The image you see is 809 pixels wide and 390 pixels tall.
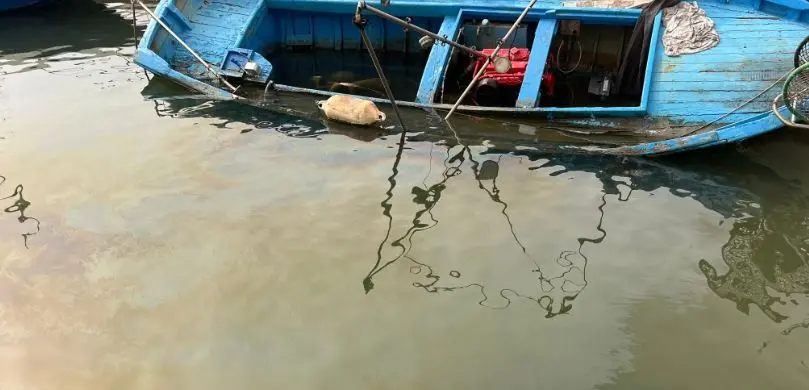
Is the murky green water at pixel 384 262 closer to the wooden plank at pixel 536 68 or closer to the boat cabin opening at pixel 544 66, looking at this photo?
the wooden plank at pixel 536 68

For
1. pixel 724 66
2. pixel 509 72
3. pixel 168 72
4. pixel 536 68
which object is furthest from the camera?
pixel 168 72

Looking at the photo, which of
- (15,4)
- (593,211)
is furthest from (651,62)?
(15,4)

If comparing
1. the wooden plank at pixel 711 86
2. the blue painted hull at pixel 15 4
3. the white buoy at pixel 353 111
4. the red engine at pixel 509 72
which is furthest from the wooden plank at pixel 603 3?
the blue painted hull at pixel 15 4

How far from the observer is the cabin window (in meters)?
7.53

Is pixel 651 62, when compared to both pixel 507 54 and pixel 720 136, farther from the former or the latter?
pixel 507 54

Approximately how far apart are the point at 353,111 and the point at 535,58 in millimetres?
2429

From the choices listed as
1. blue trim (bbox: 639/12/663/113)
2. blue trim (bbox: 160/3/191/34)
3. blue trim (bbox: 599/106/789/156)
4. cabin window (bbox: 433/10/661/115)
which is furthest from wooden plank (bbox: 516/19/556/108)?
blue trim (bbox: 160/3/191/34)

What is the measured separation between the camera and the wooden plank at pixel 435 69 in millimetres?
7734

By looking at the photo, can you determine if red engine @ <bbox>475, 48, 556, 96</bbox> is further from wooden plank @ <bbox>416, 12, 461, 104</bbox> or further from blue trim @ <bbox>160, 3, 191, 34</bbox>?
blue trim @ <bbox>160, 3, 191, 34</bbox>

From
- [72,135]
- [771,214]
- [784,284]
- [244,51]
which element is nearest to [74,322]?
[72,135]

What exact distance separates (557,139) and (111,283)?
4957mm

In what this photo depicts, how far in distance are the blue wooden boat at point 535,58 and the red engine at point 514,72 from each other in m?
0.03

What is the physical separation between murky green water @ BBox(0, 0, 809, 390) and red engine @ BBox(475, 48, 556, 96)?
3.10 feet

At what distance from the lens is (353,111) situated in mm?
7586
